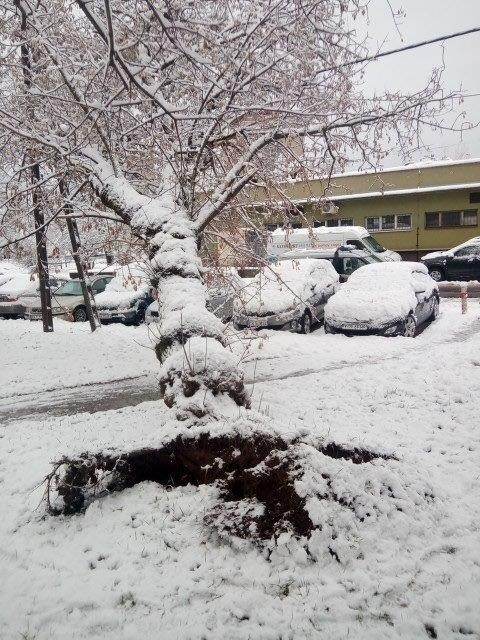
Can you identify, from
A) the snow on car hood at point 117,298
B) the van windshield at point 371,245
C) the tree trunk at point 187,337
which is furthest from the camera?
the van windshield at point 371,245

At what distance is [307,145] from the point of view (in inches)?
260

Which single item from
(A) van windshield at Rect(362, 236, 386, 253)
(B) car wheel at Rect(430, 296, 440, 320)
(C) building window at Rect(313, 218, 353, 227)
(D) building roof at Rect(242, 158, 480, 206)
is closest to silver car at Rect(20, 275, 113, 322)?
(A) van windshield at Rect(362, 236, 386, 253)

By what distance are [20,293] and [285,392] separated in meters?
13.3

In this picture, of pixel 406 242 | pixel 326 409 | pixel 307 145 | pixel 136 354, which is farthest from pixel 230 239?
pixel 406 242

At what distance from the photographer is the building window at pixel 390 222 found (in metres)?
25.8

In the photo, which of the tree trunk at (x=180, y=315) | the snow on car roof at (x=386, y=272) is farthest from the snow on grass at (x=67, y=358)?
the snow on car roof at (x=386, y=272)

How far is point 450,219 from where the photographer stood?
982 inches

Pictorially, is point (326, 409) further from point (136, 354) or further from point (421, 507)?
point (136, 354)

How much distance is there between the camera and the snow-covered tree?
485cm

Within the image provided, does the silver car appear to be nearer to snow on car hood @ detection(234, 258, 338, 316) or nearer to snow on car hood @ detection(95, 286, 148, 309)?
snow on car hood @ detection(95, 286, 148, 309)

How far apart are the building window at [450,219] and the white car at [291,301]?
1533 centimetres

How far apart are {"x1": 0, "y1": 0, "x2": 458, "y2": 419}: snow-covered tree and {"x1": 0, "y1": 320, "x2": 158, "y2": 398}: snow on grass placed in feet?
8.87

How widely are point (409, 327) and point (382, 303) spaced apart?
0.90 meters

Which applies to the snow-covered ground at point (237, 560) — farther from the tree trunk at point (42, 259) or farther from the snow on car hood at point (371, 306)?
the tree trunk at point (42, 259)
